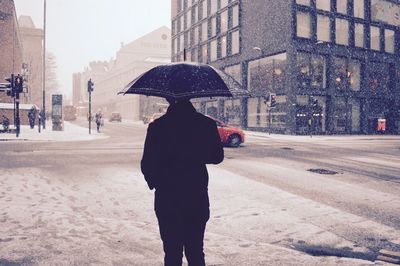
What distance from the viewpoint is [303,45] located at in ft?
108

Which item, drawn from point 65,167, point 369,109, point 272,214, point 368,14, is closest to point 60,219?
point 272,214

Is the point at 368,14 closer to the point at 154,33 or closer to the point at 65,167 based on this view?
the point at 65,167

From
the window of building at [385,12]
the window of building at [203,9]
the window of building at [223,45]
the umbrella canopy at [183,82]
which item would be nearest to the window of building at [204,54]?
the window of building at [203,9]

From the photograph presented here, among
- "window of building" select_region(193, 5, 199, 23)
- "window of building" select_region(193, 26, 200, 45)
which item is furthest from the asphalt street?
"window of building" select_region(193, 5, 199, 23)

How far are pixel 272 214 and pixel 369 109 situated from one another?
34705 millimetres

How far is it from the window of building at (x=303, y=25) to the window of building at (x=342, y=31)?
11.8 ft

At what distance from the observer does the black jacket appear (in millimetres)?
2865

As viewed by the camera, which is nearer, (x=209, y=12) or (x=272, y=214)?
(x=272, y=214)

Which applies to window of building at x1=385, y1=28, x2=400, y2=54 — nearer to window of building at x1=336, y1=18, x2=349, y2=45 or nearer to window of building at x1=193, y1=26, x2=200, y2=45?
window of building at x1=336, y1=18, x2=349, y2=45

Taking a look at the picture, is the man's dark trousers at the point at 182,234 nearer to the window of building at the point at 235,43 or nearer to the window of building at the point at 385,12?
the window of building at the point at 235,43

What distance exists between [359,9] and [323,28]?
567 cm

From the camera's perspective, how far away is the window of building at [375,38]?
37719 mm

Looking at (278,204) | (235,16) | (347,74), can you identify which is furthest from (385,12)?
(278,204)

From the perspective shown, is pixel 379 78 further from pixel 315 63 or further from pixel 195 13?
pixel 195 13
